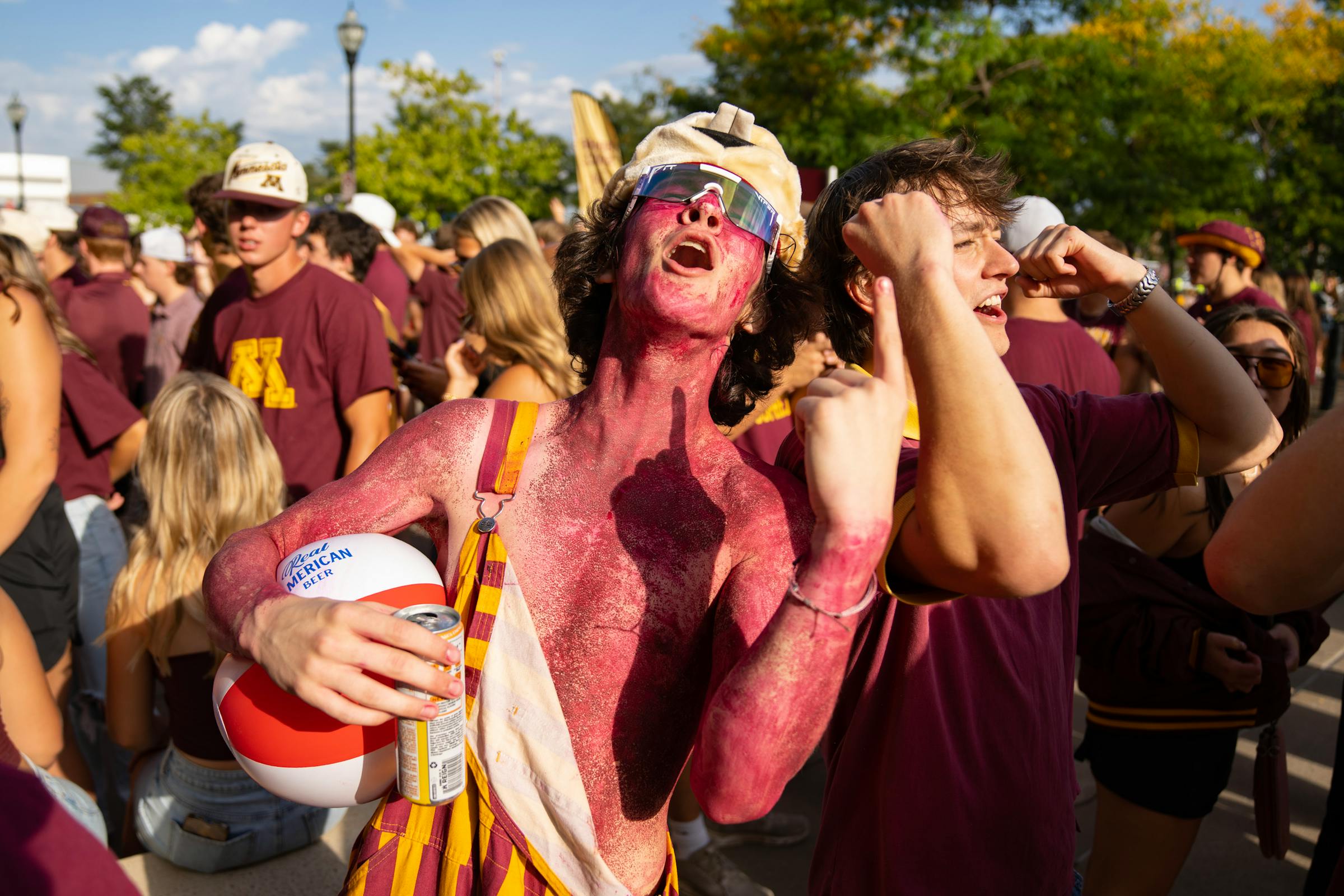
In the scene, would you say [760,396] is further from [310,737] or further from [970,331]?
[310,737]

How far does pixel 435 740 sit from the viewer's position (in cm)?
143

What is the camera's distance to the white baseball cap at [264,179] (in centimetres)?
425

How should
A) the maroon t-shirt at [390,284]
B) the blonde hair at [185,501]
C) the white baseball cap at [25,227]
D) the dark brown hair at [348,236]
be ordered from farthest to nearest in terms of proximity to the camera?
the maroon t-shirt at [390,284] → the dark brown hair at [348,236] → the white baseball cap at [25,227] → the blonde hair at [185,501]

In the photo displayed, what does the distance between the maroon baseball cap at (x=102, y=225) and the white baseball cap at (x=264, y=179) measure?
276 centimetres

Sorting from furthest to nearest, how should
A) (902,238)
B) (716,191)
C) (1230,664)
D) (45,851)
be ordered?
(1230,664), (716,191), (902,238), (45,851)

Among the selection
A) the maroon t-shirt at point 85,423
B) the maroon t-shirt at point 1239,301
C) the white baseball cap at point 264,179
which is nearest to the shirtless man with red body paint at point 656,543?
the maroon t-shirt at point 85,423

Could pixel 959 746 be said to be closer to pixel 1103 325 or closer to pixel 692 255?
pixel 692 255

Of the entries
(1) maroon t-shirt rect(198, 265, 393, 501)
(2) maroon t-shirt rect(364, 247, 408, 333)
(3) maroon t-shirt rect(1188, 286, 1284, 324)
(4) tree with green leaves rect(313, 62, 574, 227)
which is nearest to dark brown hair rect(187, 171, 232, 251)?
(1) maroon t-shirt rect(198, 265, 393, 501)

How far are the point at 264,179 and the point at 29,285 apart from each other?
1.26m

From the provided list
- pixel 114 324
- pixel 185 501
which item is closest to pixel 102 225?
pixel 114 324

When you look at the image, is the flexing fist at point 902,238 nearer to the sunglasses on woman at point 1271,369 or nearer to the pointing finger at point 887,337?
the pointing finger at point 887,337

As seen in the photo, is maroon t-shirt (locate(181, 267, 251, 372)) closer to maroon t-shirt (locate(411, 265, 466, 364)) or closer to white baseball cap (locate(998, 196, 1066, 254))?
maroon t-shirt (locate(411, 265, 466, 364))

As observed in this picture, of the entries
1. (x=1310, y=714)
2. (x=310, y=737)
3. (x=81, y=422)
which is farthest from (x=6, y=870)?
(x=1310, y=714)

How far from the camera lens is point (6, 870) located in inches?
31.3
